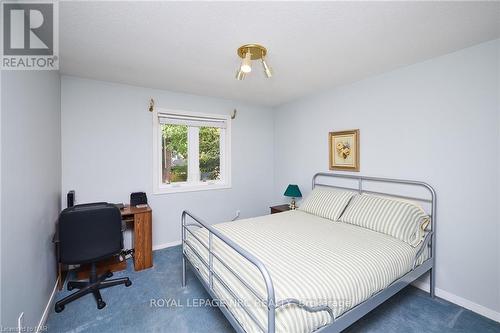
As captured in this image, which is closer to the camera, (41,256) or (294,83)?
(41,256)

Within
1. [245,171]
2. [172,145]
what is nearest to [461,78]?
[245,171]

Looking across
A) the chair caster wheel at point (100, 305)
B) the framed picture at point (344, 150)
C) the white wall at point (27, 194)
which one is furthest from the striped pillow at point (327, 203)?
the white wall at point (27, 194)

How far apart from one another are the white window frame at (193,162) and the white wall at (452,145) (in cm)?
208

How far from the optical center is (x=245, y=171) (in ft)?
13.6

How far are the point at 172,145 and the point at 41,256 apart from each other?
6.66ft

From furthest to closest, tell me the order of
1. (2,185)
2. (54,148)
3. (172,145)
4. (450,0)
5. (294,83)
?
(172,145) → (294,83) → (54,148) → (450,0) → (2,185)

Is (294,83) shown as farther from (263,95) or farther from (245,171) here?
(245,171)

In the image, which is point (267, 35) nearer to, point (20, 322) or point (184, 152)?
point (184, 152)

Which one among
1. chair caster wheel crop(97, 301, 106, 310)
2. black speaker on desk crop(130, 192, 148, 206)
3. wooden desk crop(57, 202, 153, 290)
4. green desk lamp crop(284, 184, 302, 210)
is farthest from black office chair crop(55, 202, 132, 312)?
green desk lamp crop(284, 184, 302, 210)

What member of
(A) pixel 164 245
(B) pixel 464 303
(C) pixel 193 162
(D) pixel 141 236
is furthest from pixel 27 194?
(B) pixel 464 303

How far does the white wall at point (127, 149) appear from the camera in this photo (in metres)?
2.80

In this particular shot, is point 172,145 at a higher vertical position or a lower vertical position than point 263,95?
lower

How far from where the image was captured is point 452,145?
84.3 inches

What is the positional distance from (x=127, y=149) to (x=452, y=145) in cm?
374
